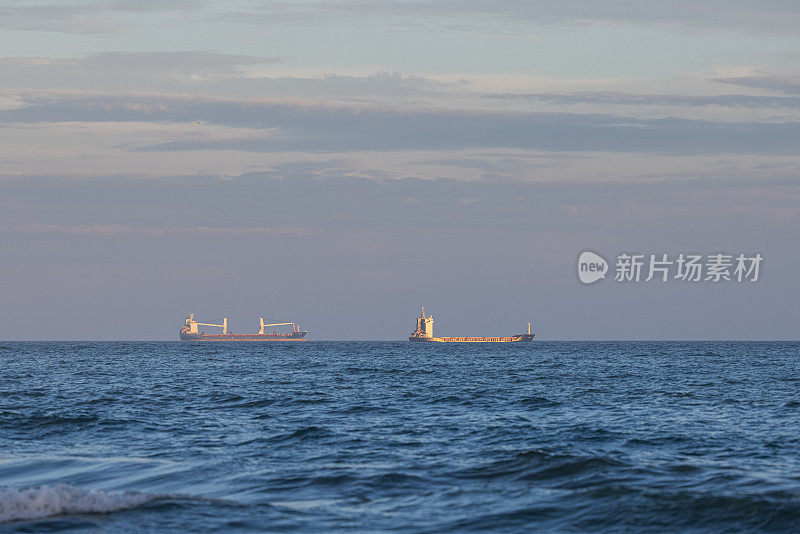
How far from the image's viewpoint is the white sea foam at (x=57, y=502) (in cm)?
1675

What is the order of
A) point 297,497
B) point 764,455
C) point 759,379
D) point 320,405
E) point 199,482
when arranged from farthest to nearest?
1. point 759,379
2. point 320,405
3. point 764,455
4. point 199,482
5. point 297,497

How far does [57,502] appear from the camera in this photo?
17188mm

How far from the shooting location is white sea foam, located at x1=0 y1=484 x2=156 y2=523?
16750 mm

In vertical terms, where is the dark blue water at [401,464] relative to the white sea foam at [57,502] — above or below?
below

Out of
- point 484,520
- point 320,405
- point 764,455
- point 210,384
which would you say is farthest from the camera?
point 210,384

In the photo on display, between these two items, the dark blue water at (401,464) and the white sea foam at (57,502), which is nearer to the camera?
the white sea foam at (57,502)

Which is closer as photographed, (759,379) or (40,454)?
(40,454)

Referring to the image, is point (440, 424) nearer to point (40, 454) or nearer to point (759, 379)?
point (40, 454)

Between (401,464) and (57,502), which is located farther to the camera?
(401,464)

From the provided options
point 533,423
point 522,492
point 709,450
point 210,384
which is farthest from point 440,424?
point 210,384

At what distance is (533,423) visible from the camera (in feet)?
110

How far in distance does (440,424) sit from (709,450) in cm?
1045

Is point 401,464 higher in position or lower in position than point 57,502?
lower

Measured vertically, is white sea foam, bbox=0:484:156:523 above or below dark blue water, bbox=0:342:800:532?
above
